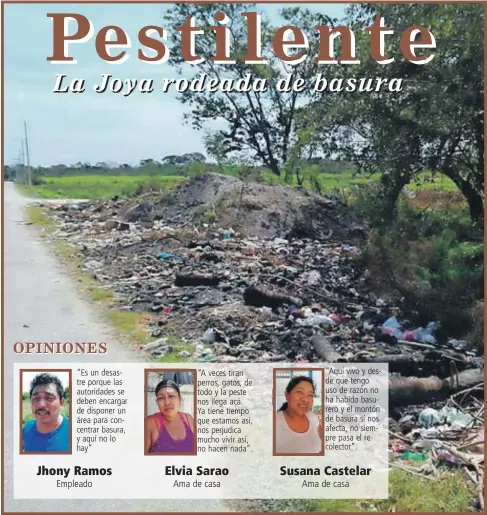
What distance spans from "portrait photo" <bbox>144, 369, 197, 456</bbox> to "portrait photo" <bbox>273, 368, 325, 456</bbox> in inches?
19.6

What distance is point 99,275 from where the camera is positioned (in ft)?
17.1

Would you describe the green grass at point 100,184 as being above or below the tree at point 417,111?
below

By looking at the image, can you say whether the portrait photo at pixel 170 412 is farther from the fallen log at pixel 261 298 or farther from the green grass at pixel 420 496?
the green grass at pixel 420 496

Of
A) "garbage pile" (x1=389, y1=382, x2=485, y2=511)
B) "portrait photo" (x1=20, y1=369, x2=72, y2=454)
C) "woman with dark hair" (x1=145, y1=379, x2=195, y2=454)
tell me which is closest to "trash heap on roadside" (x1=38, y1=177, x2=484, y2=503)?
"garbage pile" (x1=389, y1=382, x2=485, y2=511)

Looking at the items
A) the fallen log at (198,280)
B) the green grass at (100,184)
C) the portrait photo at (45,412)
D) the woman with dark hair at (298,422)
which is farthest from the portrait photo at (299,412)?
the green grass at (100,184)

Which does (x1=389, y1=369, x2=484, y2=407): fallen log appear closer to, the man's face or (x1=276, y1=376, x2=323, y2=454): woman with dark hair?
(x1=276, y1=376, x2=323, y2=454): woman with dark hair

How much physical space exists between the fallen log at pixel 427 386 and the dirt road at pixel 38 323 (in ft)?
4.08

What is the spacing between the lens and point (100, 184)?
207 inches

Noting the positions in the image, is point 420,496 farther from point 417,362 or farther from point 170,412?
point 170,412

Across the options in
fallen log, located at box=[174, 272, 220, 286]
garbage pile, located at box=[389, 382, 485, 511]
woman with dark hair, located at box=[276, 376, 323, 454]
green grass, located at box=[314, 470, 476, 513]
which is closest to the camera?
green grass, located at box=[314, 470, 476, 513]

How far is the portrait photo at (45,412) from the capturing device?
4727 millimetres

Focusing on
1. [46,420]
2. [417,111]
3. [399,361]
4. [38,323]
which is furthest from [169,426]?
[417,111]

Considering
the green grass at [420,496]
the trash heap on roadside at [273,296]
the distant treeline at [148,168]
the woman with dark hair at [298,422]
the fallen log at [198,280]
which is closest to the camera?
the green grass at [420,496]

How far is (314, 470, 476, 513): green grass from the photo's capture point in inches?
175
